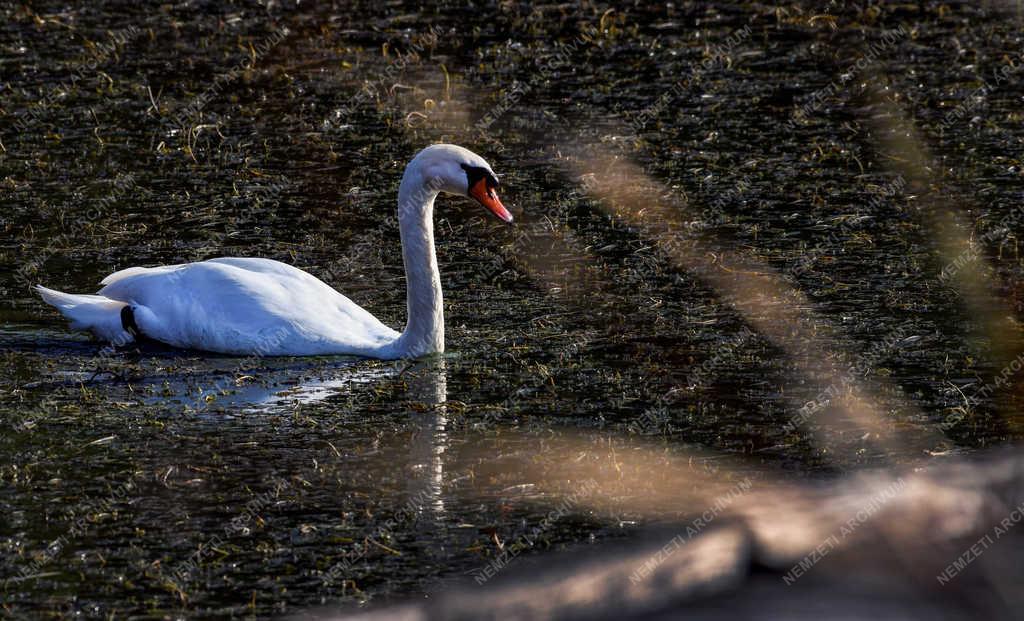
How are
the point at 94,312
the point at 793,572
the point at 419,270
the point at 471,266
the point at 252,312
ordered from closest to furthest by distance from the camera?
the point at 793,572, the point at 252,312, the point at 419,270, the point at 94,312, the point at 471,266

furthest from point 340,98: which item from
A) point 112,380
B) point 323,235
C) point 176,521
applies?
point 176,521

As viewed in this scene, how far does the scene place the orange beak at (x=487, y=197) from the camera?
24.7 ft

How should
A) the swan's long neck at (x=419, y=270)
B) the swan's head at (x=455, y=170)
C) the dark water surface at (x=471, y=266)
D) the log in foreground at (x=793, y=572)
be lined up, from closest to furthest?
the log in foreground at (x=793, y=572) → the dark water surface at (x=471, y=266) → the swan's long neck at (x=419, y=270) → the swan's head at (x=455, y=170)

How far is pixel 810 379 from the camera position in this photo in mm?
6938

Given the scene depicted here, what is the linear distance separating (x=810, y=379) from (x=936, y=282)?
1491 mm

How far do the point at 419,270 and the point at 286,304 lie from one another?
61cm

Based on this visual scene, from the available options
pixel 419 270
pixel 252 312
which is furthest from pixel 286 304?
pixel 419 270

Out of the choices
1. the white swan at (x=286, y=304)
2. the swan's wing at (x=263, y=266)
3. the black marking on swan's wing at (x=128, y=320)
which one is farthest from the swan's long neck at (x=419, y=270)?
the black marking on swan's wing at (x=128, y=320)

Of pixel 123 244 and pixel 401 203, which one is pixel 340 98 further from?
pixel 401 203

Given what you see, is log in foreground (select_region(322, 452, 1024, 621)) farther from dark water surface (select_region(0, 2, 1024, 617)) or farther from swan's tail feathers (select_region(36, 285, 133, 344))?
swan's tail feathers (select_region(36, 285, 133, 344))

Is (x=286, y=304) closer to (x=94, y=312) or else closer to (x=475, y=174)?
(x=94, y=312)

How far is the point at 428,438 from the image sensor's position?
250 inches

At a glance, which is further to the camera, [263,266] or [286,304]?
[263,266]

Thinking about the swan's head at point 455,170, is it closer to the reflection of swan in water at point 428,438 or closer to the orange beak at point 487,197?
the orange beak at point 487,197
